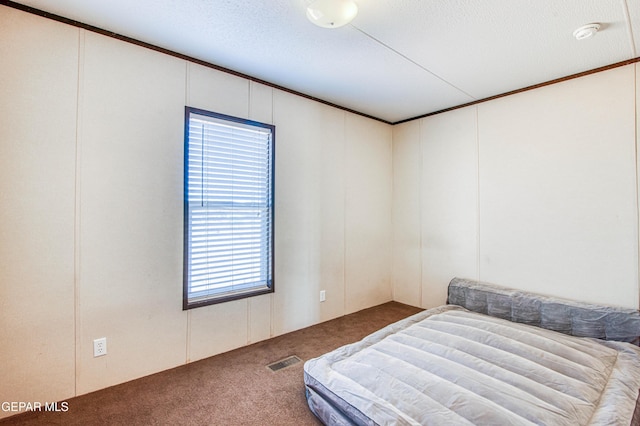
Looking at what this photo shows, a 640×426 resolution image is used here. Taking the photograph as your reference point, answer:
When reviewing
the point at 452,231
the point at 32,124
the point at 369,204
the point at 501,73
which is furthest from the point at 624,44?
the point at 32,124

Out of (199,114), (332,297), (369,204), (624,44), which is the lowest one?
(332,297)

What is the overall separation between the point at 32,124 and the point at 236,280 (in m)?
1.86

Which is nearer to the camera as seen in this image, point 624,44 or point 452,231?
point 624,44

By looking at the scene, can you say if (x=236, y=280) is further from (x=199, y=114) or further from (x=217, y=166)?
(x=199, y=114)

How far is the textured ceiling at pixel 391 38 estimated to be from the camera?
6.24 ft

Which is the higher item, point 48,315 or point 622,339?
point 48,315

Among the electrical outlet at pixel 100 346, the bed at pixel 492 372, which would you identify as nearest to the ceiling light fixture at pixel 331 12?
the bed at pixel 492 372

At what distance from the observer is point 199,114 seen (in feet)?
8.46

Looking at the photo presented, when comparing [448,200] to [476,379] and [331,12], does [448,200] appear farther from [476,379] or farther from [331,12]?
[331,12]

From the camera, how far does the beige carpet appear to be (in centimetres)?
185

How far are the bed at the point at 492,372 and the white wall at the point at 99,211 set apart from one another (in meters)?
1.32

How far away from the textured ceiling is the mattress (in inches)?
90.2

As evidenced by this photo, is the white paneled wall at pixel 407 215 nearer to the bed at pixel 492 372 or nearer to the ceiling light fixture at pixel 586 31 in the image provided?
the bed at pixel 492 372

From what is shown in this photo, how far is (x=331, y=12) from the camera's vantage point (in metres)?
1.79
